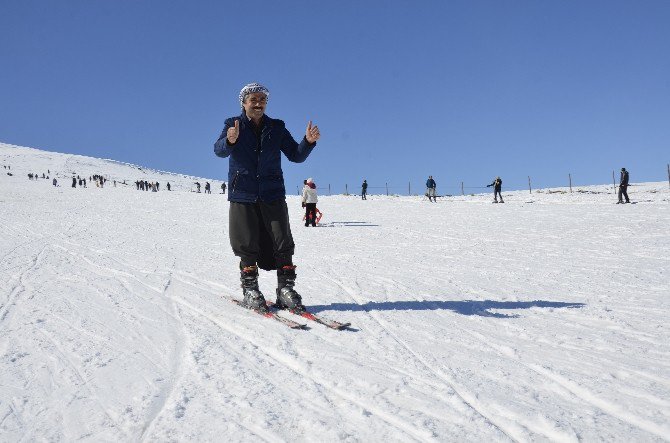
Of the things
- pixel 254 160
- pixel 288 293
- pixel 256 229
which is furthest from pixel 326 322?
pixel 254 160

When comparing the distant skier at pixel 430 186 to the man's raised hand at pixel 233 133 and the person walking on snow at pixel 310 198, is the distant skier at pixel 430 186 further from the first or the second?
the man's raised hand at pixel 233 133

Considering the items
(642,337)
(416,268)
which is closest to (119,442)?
(642,337)

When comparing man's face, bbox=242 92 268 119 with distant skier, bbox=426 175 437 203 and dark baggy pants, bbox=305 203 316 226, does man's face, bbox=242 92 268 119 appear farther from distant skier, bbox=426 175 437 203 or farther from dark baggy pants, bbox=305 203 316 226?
distant skier, bbox=426 175 437 203

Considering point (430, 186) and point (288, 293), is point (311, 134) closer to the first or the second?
point (288, 293)

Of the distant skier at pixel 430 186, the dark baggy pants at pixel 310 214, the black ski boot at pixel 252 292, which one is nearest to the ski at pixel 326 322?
the black ski boot at pixel 252 292

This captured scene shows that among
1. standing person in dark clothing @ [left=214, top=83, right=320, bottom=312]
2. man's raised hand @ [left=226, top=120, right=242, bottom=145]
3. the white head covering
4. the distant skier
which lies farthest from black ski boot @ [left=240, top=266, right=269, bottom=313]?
the distant skier

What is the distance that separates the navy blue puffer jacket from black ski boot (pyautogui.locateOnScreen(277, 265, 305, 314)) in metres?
0.66

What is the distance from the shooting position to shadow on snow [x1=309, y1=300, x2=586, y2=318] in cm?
393

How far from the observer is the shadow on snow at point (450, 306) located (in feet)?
12.9

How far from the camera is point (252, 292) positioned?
153 inches

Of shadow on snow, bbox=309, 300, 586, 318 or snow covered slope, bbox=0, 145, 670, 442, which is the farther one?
shadow on snow, bbox=309, 300, 586, 318

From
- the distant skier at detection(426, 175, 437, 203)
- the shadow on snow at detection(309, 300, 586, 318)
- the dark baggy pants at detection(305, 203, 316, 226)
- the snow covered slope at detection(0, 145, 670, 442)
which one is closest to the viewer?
the snow covered slope at detection(0, 145, 670, 442)

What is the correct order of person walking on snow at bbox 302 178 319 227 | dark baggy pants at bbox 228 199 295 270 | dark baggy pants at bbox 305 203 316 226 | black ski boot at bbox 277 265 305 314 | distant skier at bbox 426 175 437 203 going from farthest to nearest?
distant skier at bbox 426 175 437 203
dark baggy pants at bbox 305 203 316 226
person walking on snow at bbox 302 178 319 227
dark baggy pants at bbox 228 199 295 270
black ski boot at bbox 277 265 305 314

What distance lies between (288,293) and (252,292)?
1.03 feet
